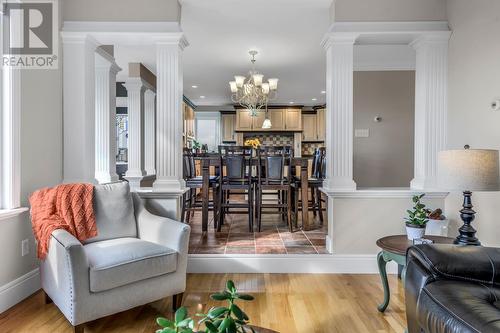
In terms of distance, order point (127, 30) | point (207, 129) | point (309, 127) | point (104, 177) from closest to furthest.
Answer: point (127, 30)
point (104, 177)
point (309, 127)
point (207, 129)

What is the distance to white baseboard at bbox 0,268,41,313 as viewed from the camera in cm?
231

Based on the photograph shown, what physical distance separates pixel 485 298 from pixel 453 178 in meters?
0.81

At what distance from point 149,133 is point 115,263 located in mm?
4391

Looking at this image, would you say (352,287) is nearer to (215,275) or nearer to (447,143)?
(215,275)

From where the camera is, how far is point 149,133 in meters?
6.07

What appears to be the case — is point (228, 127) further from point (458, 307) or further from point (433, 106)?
point (458, 307)

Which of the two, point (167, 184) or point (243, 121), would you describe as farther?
point (243, 121)

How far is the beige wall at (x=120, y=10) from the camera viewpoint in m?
3.04

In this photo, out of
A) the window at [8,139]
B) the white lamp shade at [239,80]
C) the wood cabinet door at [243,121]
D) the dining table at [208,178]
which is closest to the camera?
the window at [8,139]

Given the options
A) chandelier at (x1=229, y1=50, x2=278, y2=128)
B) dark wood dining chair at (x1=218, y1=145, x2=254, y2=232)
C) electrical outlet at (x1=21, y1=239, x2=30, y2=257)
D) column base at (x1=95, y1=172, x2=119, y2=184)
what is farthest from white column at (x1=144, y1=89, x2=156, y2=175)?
electrical outlet at (x1=21, y1=239, x2=30, y2=257)

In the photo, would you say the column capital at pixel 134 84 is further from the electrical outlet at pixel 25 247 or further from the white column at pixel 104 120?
the electrical outlet at pixel 25 247

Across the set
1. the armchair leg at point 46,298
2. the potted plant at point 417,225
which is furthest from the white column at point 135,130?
the potted plant at point 417,225

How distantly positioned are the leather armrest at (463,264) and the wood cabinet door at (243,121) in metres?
7.45

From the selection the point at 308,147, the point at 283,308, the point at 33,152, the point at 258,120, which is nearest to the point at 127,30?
the point at 33,152
